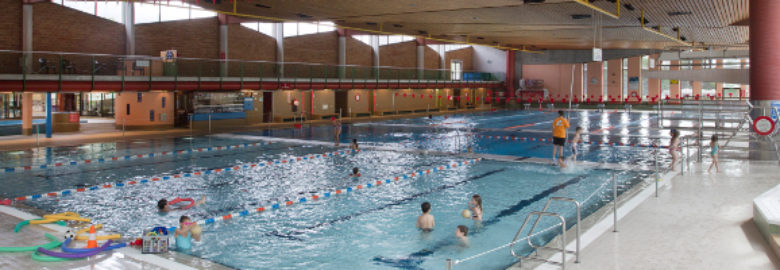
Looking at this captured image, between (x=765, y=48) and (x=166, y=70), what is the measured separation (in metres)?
23.2

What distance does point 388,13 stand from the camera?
2423 centimetres

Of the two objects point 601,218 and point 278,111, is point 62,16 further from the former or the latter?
point 601,218

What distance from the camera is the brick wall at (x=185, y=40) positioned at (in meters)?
29.1

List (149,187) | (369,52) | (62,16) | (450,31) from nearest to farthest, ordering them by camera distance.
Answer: (149,187) < (62,16) < (450,31) < (369,52)

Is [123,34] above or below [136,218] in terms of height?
above

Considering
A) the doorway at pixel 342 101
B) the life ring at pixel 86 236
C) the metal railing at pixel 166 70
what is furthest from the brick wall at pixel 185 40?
the life ring at pixel 86 236

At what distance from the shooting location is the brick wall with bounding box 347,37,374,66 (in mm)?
43094

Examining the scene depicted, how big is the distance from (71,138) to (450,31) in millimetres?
19961

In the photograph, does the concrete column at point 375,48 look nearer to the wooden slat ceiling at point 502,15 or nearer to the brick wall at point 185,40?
the wooden slat ceiling at point 502,15

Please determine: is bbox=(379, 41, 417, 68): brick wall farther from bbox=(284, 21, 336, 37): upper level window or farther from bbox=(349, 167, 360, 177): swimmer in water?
bbox=(349, 167, 360, 177): swimmer in water

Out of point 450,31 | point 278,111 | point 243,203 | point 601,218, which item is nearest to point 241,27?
point 278,111

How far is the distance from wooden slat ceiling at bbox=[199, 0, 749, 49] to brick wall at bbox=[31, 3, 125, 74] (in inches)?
257

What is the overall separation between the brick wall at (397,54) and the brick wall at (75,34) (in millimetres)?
22115

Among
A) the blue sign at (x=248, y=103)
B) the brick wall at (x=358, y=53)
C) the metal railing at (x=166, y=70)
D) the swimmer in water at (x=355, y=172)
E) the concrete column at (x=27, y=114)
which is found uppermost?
the brick wall at (x=358, y=53)
